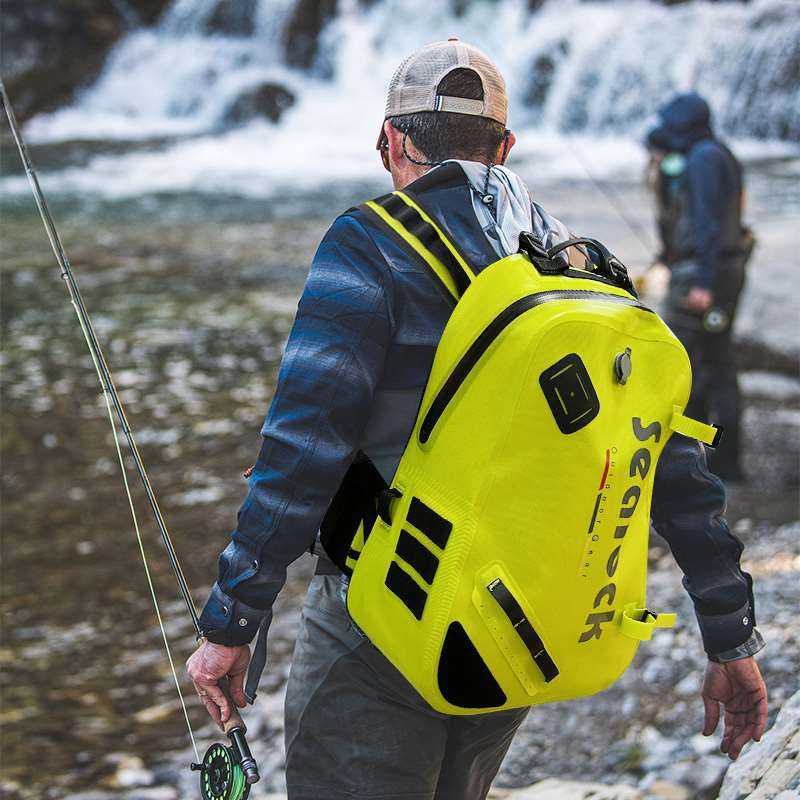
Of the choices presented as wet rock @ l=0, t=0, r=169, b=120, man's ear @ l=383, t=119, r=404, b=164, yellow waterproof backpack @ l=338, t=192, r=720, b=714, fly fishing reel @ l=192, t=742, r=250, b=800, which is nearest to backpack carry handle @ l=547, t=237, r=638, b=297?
yellow waterproof backpack @ l=338, t=192, r=720, b=714

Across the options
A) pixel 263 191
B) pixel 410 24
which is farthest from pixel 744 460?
pixel 410 24

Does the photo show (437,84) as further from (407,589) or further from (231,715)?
(231,715)

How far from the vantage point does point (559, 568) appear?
5.86 ft

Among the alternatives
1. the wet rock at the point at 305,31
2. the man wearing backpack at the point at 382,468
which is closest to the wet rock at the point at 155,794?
the man wearing backpack at the point at 382,468

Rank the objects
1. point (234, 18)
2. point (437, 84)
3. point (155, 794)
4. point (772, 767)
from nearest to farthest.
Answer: point (437, 84)
point (772, 767)
point (155, 794)
point (234, 18)

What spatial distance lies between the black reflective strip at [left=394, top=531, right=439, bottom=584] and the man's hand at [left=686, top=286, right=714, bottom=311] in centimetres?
424

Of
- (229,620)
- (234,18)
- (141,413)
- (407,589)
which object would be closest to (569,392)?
(407,589)

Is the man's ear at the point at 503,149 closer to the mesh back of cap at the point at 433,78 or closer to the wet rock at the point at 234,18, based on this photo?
the mesh back of cap at the point at 433,78

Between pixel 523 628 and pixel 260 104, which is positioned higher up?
pixel 523 628

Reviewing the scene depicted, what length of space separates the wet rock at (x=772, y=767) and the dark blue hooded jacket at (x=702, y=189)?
322 cm

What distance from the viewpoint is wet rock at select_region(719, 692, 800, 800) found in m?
2.53

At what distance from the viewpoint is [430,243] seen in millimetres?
1891

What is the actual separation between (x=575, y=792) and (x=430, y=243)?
203cm

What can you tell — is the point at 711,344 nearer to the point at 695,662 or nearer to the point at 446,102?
the point at 695,662
